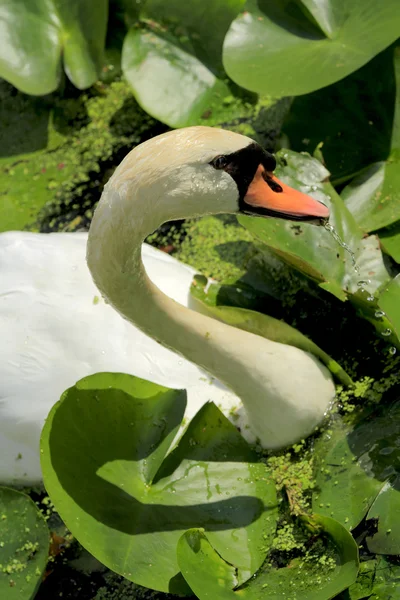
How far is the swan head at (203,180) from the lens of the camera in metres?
1.67

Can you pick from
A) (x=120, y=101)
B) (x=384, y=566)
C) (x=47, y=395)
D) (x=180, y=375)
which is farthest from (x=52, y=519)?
(x=120, y=101)

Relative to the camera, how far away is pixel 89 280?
246cm

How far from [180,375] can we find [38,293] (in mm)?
495

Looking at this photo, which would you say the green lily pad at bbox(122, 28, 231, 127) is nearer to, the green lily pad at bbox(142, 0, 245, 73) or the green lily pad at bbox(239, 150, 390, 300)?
the green lily pad at bbox(142, 0, 245, 73)

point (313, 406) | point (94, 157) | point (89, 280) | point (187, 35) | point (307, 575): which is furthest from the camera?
point (94, 157)

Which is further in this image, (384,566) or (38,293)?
(38,293)

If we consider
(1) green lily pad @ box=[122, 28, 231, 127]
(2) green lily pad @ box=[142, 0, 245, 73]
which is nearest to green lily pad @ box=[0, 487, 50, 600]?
(1) green lily pad @ box=[122, 28, 231, 127]

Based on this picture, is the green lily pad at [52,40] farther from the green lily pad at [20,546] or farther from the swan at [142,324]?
the green lily pad at [20,546]

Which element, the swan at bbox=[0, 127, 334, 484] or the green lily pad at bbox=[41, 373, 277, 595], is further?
the green lily pad at bbox=[41, 373, 277, 595]

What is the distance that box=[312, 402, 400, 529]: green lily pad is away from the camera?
206cm

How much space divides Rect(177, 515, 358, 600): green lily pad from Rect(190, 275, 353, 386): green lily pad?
1.57ft

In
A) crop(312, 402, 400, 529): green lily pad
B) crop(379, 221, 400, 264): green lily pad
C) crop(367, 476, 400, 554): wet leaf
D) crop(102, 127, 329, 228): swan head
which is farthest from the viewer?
crop(379, 221, 400, 264): green lily pad

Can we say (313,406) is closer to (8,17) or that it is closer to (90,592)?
(90,592)

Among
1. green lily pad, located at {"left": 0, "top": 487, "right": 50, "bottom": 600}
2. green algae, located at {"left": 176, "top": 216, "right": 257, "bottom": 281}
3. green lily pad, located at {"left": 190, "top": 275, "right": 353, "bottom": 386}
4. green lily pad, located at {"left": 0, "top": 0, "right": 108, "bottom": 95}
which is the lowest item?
green lily pad, located at {"left": 0, "top": 487, "right": 50, "bottom": 600}
